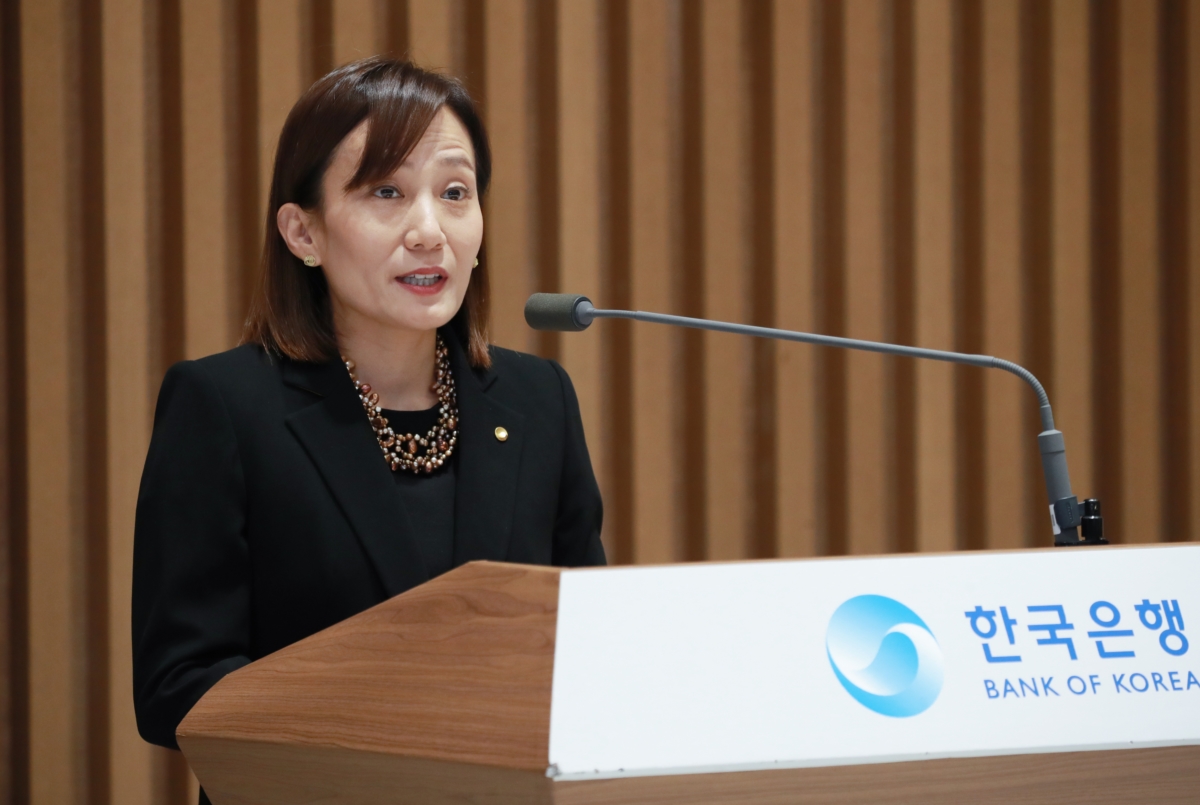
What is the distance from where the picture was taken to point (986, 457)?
271cm

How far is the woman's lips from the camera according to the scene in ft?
4.42

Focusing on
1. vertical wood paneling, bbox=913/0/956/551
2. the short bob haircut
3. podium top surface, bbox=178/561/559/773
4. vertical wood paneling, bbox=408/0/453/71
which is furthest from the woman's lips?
vertical wood paneling, bbox=913/0/956/551

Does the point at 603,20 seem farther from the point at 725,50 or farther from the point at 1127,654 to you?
the point at 1127,654

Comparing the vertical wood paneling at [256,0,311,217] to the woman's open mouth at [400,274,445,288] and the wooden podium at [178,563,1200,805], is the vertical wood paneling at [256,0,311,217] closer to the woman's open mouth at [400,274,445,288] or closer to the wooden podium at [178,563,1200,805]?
the woman's open mouth at [400,274,445,288]

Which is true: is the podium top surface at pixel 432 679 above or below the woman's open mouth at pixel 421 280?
below

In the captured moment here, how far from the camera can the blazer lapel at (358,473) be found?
4.06 ft

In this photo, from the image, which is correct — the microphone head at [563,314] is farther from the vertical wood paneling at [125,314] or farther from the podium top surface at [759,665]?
the vertical wood paneling at [125,314]

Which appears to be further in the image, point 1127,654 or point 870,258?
point 870,258

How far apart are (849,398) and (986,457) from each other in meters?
0.36

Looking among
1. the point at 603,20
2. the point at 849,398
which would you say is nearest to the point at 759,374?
the point at 849,398

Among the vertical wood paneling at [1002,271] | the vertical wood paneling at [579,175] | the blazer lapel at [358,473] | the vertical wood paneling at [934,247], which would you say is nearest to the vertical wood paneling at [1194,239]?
the vertical wood paneling at [1002,271]

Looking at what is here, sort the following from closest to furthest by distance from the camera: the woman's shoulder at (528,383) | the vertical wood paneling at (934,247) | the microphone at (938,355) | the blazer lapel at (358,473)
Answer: the microphone at (938,355) → the blazer lapel at (358,473) → the woman's shoulder at (528,383) → the vertical wood paneling at (934,247)

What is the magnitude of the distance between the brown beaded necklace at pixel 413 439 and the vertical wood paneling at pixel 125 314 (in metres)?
1.15

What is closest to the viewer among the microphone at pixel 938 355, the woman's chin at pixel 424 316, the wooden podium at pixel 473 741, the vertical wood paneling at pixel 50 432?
the wooden podium at pixel 473 741
